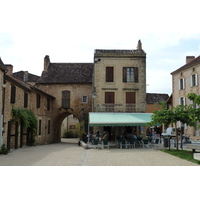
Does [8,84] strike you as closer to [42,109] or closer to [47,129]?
[42,109]

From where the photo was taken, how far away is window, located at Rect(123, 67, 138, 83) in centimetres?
2265

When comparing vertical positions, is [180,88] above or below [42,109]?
above

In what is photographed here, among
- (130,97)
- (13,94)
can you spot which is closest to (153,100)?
(130,97)

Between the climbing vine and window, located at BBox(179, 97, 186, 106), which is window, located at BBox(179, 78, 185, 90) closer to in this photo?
window, located at BBox(179, 97, 186, 106)

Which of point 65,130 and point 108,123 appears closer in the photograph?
point 108,123

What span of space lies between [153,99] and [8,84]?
30.8 meters

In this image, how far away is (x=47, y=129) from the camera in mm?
25297

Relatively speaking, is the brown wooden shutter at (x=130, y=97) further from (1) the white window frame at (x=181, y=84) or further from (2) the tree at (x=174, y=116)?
(2) the tree at (x=174, y=116)

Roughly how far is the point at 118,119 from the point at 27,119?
688cm

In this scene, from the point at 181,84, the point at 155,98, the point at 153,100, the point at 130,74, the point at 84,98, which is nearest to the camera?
the point at 130,74

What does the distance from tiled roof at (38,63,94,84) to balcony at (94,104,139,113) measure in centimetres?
560

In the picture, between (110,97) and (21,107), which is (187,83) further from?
(21,107)

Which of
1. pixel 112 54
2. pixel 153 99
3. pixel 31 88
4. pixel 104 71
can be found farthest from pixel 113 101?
pixel 153 99

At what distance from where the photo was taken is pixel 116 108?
72.7ft
